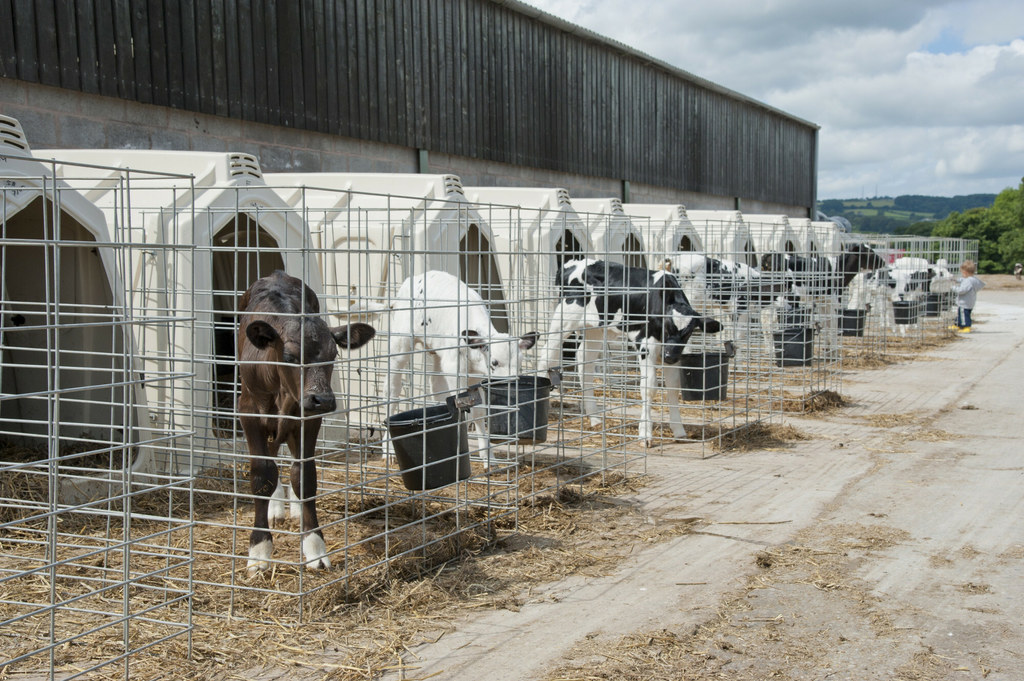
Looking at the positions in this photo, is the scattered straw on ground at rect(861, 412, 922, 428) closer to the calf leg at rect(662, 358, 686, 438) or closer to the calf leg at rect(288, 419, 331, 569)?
the calf leg at rect(662, 358, 686, 438)

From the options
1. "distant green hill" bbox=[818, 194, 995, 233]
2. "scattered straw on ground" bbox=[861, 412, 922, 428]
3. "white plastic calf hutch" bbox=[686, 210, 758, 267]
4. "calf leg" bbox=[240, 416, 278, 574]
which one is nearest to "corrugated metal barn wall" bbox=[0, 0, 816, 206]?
"white plastic calf hutch" bbox=[686, 210, 758, 267]

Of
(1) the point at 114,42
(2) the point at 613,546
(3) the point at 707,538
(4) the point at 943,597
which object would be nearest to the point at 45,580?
(2) the point at 613,546

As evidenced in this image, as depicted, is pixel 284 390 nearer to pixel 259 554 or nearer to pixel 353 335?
pixel 353 335

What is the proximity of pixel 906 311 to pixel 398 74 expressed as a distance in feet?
40.3

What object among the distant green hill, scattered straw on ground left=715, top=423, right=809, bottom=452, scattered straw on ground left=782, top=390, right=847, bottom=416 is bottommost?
scattered straw on ground left=715, top=423, right=809, bottom=452

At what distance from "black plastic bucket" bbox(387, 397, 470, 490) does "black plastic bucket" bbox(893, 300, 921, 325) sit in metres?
16.6

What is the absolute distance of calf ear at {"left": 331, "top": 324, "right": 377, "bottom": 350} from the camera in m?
5.20

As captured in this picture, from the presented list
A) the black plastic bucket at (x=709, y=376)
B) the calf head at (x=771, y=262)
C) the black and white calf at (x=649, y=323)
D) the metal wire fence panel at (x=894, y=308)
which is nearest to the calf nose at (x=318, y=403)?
the black and white calf at (x=649, y=323)

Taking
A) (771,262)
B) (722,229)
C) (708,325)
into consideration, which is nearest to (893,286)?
(722,229)

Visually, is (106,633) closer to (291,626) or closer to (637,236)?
(291,626)

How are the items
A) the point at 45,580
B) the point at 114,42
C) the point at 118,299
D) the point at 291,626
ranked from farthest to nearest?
the point at 114,42 < the point at 118,299 < the point at 45,580 < the point at 291,626

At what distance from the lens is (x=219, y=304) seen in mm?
9109

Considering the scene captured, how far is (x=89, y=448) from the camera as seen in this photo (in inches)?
296

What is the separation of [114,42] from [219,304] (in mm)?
4220
